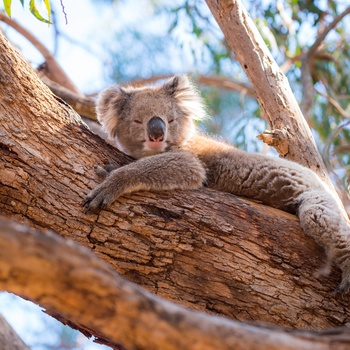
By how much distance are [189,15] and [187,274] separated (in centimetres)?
537

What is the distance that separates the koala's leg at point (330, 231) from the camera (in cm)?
283

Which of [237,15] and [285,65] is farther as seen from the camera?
[285,65]

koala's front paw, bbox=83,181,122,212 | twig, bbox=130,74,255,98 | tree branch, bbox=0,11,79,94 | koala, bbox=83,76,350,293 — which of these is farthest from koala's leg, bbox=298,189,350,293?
twig, bbox=130,74,255,98

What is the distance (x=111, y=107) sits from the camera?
13.2ft

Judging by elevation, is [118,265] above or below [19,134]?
below

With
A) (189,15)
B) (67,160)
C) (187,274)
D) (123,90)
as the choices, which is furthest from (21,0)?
(189,15)

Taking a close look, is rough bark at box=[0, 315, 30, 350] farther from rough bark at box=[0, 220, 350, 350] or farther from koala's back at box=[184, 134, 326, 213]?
koala's back at box=[184, 134, 326, 213]

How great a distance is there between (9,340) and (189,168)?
1.63 m

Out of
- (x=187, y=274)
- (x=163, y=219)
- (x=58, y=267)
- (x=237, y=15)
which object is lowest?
(x=58, y=267)

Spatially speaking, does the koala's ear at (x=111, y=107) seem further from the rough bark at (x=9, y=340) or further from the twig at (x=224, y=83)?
the twig at (x=224, y=83)

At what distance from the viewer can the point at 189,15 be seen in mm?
7258

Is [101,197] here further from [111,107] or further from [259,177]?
[111,107]

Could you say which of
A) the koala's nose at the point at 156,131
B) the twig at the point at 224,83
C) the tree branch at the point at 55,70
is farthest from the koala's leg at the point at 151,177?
the twig at the point at 224,83

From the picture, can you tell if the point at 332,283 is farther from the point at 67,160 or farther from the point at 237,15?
the point at 237,15
